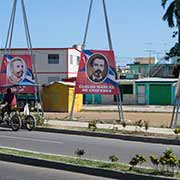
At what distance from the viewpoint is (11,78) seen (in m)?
27.7

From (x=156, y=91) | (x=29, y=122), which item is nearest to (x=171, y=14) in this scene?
(x=156, y=91)

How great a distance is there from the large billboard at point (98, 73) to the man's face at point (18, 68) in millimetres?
3169

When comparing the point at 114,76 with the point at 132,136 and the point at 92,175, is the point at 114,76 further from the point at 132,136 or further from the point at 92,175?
the point at 92,175

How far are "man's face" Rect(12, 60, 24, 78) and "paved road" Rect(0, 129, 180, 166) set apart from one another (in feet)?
24.2

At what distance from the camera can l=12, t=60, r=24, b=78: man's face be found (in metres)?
27.3

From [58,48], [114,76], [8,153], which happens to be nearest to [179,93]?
[114,76]

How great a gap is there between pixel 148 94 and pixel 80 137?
4467 centimetres

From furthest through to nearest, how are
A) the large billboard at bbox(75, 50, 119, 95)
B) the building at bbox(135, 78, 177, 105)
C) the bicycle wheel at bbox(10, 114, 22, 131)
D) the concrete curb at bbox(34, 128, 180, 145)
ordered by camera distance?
the building at bbox(135, 78, 177, 105) → the large billboard at bbox(75, 50, 119, 95) → the bicycle wheel at bbox(10, 114, 22, 131) → the concrete curb at bbox(34, 128, 180, 145)

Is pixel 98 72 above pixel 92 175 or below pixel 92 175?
above

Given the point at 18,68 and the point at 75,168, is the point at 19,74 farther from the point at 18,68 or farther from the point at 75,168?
the point at 75,168

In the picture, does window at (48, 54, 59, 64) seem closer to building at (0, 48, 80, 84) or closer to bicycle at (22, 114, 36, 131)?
building at (0, 48, 80, 84)

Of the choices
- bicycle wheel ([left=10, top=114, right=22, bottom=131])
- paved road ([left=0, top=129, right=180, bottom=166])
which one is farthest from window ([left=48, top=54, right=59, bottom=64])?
paved road ([left=0, top=129, right=180, bottom=166])

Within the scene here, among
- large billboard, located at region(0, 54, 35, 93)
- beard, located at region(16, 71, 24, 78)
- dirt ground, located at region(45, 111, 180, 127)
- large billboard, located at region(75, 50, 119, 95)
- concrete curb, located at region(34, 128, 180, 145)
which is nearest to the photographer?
concrete curb, located at region(34, 128, 180, 145)

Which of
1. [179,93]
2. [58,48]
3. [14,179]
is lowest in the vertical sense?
[14,179]
